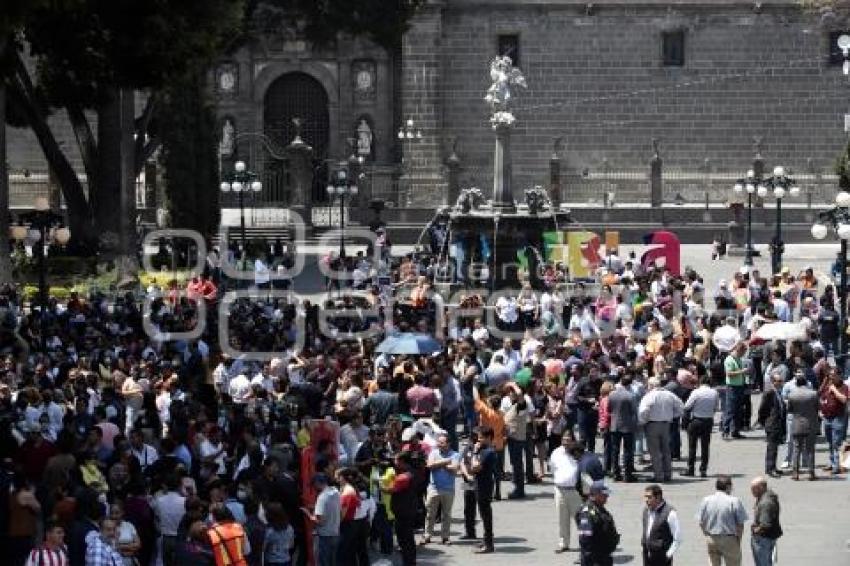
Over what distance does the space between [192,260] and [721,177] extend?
2143cm

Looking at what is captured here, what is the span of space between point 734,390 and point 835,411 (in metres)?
2.50

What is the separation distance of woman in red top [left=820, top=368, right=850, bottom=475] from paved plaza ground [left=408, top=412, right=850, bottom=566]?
0.38 metres

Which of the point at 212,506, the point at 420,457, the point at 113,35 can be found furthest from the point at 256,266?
the point at 212,506

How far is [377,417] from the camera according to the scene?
21953mm

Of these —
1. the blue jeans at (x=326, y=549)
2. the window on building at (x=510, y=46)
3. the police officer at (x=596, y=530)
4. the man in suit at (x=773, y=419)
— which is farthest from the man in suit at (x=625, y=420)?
the window on building at (x=510, y=46)

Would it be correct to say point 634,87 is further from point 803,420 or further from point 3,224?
point 803,420

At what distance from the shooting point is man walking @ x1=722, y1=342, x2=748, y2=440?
24703 mm

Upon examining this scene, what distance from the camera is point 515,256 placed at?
3984cm

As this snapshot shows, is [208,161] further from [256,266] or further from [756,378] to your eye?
[756,378]

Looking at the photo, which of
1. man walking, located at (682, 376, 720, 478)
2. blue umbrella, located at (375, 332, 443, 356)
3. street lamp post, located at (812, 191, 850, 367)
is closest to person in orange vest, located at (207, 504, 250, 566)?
man walking, located at (682, 376, 720, 478)

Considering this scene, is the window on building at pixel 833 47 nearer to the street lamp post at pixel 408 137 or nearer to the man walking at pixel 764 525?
the street lamp post at pixel 408 137

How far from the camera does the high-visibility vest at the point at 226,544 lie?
607 inches

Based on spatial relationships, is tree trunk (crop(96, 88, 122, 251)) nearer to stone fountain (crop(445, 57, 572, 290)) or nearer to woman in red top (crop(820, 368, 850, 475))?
stone fountain (crop(445, 57, 572, 290))

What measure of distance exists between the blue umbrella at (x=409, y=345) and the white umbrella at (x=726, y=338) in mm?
3649
